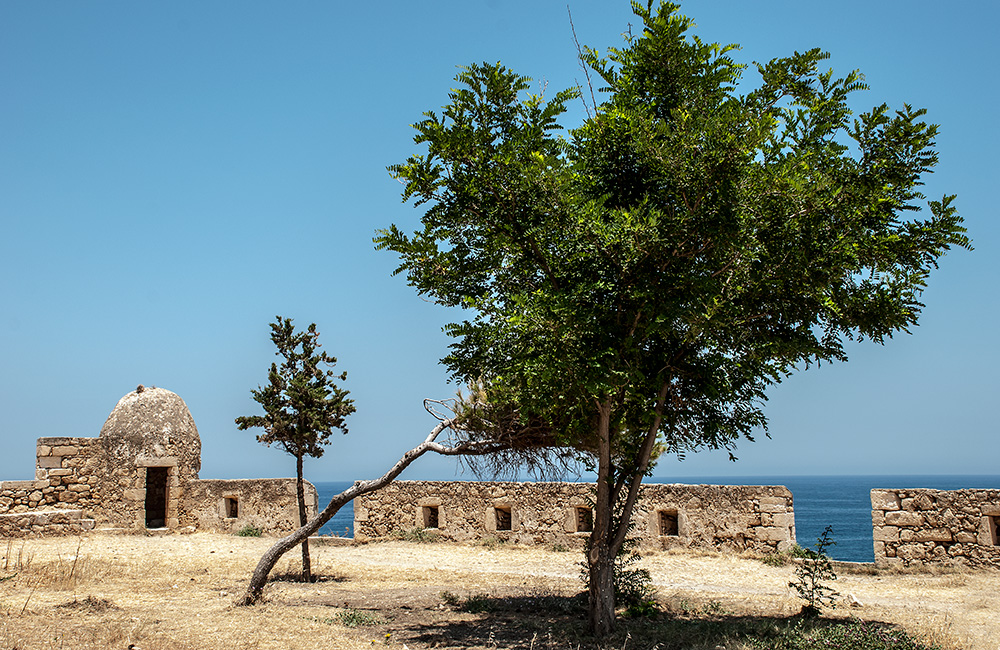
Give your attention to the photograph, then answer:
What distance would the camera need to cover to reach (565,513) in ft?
51.0

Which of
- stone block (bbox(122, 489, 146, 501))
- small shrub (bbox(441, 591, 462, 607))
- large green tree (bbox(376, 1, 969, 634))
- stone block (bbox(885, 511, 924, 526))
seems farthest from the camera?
stone block (bbox(122, 489, 146, 501))

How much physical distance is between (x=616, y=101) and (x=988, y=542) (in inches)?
402

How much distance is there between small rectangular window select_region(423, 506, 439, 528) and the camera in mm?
16922

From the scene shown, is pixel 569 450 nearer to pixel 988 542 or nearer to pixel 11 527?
pixel 988 542

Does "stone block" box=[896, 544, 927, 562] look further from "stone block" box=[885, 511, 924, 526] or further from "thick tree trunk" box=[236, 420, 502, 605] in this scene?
"thick tree trunk" box=[236, 420, 502, 605]

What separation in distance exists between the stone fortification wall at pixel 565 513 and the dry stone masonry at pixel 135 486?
223 cm

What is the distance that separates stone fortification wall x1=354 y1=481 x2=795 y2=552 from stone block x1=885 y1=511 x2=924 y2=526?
1.67 m

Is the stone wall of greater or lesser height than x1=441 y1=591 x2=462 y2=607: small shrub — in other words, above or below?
above


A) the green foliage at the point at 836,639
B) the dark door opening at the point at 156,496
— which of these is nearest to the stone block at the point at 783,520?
the green foliage at the point at 836,639

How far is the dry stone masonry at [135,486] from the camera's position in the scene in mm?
17203

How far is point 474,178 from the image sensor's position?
23.7 ft

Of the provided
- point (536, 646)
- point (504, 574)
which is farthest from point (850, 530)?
point (536, 646)

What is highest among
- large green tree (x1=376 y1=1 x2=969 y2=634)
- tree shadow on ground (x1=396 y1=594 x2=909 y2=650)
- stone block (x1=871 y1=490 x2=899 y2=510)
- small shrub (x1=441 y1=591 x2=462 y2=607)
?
large green tree (x1=376 y1=1 x2=969 y2=634)

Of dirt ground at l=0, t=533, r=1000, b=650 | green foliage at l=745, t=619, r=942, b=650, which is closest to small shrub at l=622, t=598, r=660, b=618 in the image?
dirt ground at l=0, t=533, r=1000, b=650
